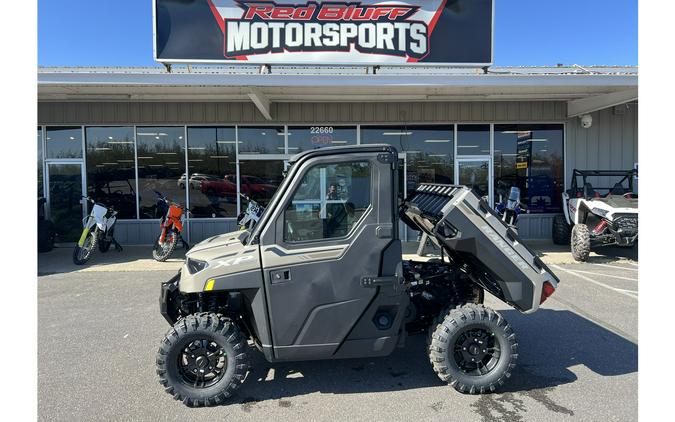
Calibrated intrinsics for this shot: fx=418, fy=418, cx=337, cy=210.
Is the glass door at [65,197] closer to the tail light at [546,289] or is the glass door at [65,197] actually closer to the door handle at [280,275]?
the door handle at [280,275]

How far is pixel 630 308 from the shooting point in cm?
583

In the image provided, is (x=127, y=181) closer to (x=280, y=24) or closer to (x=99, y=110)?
(x=99, y=110)

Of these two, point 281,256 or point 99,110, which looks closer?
point 281,256

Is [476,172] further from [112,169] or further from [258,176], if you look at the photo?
[112,169]

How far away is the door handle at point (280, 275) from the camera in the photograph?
331 centimetres

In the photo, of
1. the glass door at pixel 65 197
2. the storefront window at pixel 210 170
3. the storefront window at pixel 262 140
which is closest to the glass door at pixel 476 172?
the storefront window at pixel 262 140

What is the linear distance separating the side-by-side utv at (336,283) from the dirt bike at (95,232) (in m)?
7.22

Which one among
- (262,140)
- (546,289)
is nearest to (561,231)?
(262,140)

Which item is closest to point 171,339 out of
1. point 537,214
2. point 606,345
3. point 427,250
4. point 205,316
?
point 205,316

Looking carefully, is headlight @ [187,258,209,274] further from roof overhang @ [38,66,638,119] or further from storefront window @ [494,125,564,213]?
storefront window @ [494,125,564,213]

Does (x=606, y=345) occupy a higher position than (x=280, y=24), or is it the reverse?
(x=280, y=24)

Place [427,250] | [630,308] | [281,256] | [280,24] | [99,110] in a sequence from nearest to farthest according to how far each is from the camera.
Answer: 1. [281,256]
2. [630,308]
3. [280,24]
4. [427,250]
5. [99,110]

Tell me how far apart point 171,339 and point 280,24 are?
7.76 meters

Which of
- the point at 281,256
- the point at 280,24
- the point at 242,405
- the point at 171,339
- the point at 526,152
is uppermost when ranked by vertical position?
the point at 280,24
